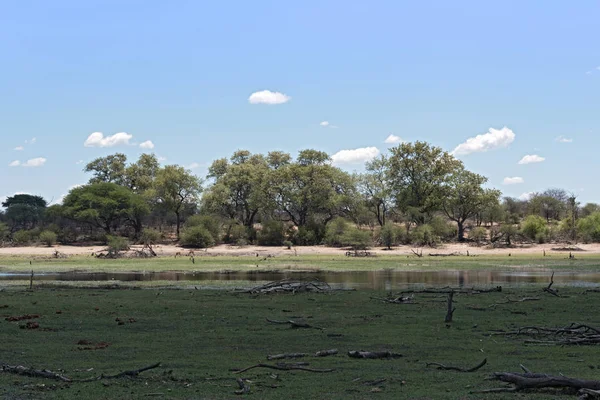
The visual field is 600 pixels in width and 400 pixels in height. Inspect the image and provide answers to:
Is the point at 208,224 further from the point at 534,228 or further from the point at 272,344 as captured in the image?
the point at 272,344

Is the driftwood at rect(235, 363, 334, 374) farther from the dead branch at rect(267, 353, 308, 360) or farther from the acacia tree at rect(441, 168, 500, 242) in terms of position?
the acacia tree at rect(441, 168, 500, 242)

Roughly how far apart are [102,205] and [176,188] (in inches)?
515

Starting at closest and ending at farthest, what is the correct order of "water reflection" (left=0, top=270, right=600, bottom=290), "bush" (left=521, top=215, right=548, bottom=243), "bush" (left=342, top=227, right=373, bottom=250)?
"water reflection" (left=0, top=270, right=600, bottom=290)
"bush" (left=342, top=227, right=373, bottom=250)
"bush" (left=521, top=215, right=548, bottom=243)

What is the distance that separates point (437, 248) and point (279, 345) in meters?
71.2

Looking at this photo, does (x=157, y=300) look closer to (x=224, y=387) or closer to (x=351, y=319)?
(x=351, y=319)

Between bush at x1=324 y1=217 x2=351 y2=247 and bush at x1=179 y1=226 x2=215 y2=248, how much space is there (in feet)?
51.6

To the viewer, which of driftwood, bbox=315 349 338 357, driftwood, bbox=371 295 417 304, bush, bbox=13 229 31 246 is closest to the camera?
driftwood, bbox=315 349 338 357

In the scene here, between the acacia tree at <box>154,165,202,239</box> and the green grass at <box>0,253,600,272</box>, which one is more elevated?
the acacia tree at <box>154,165,202,239</box>

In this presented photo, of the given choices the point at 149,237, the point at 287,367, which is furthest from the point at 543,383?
the point at 149,237

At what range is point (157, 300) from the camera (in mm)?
27719

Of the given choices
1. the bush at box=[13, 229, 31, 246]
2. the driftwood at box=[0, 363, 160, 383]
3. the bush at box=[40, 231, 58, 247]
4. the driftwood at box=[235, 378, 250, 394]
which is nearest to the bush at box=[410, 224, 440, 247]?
the bush at box=[40, 231, 58, 247]

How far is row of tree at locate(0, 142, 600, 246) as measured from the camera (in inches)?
3516

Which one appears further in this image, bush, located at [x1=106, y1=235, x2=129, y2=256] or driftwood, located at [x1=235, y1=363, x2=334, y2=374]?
bush, located at [x1=106, y1=235, x2=129, y2=256]

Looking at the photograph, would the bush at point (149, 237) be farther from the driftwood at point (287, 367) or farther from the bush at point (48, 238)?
the driftwood at point (287, 367)
